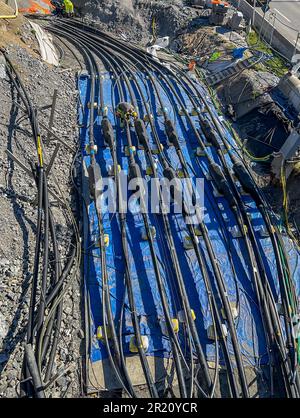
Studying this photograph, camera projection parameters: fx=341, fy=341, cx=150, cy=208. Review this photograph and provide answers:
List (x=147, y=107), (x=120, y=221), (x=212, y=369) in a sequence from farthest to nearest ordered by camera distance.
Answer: (x=147, y=107), (x=120, y=221), (x=212, y=369)

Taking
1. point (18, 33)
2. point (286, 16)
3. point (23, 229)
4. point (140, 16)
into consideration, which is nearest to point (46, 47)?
point (18, 33)

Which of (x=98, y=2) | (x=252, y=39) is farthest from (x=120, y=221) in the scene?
(x=98, y=2)

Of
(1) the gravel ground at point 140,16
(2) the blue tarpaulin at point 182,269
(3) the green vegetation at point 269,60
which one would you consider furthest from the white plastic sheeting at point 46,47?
(3) the green vegetation at point 269,60

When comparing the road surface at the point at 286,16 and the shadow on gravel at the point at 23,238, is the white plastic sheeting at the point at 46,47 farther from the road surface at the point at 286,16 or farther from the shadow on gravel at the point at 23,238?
the road surface at the point at 286,16

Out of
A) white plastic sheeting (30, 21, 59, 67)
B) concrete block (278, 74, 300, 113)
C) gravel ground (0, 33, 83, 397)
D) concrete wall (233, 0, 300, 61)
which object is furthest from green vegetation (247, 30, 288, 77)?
white plastic sheeting (30, 21, 59, 67)

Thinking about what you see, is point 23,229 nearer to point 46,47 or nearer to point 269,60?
point 46,47
